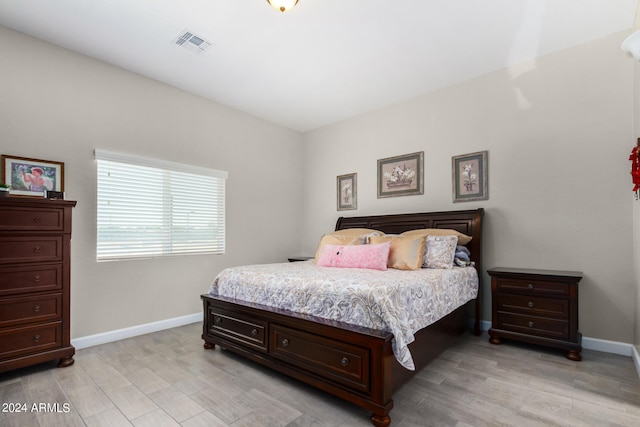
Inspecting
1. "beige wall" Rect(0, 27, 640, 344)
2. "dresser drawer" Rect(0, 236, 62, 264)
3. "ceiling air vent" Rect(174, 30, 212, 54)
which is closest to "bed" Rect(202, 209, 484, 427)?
"beige wall" Rect(0, 27, 640, 344)

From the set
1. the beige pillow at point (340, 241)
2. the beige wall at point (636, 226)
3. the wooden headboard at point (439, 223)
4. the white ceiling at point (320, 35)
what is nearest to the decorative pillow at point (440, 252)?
the wooden headboard at point (439, 223)

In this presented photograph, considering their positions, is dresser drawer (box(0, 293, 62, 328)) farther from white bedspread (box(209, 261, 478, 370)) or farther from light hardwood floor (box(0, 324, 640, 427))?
white bedspread (box(209, 261, 478, 370))

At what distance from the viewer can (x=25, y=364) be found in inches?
94.5

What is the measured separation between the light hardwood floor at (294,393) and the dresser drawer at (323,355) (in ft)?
0.58

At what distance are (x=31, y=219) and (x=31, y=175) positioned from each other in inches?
22.7

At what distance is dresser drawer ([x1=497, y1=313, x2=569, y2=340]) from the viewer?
2.73 metres

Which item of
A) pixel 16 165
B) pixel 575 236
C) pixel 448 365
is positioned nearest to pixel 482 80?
pixel 575 236

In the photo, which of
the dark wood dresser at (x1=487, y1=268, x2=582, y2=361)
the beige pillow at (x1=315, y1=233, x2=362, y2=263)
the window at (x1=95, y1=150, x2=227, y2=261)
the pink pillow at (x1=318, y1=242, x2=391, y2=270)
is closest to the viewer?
the dark wood dresser at (x1=487, y1=268, x2=582, y2=361)

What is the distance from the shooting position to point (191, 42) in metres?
2.95

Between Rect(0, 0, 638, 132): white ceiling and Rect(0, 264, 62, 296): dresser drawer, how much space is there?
6.67 ft

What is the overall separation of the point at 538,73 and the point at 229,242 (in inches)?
160

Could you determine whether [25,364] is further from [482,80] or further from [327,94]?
[482,80]

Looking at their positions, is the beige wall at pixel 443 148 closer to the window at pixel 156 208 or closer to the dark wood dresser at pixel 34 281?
the window at pixel 156 208

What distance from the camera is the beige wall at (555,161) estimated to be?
285 cm
